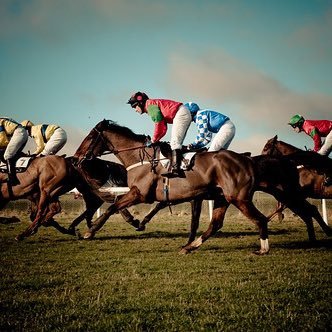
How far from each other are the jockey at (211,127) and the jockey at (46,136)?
14.3ft

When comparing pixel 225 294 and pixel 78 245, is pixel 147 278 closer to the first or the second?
pixel 225 294

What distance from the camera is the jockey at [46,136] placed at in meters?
9.61

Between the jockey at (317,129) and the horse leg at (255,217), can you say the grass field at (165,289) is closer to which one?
the horse leg at (255,217)

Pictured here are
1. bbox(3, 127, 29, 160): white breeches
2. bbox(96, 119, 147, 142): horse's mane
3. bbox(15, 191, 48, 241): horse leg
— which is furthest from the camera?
bbox(3, 127, 29, 160): white breeches

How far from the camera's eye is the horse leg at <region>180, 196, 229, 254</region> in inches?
265

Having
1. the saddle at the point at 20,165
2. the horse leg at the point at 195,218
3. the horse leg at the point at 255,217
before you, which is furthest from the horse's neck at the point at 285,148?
the saddle at the point at 20,165

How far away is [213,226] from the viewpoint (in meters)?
7.05

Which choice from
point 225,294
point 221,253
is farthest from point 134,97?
point 225,294

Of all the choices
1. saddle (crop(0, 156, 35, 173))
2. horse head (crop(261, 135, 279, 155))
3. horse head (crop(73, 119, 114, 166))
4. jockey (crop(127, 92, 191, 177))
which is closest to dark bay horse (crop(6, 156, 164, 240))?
saddle (crop(0, 156, 35, 173))

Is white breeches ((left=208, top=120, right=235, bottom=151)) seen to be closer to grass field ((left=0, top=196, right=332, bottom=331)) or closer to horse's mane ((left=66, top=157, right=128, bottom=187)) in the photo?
grass field ((left=0, top=196, right=332, bottom=331))

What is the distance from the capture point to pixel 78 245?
26.2 ft

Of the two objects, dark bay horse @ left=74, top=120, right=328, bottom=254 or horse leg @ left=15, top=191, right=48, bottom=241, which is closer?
dark bay horse @ left=74, top=120, right=328, bottom=254

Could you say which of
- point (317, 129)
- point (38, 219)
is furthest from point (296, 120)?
point (38, 219)

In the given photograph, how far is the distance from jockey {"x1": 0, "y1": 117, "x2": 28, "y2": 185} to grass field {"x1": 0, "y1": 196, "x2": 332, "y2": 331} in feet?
8.25
